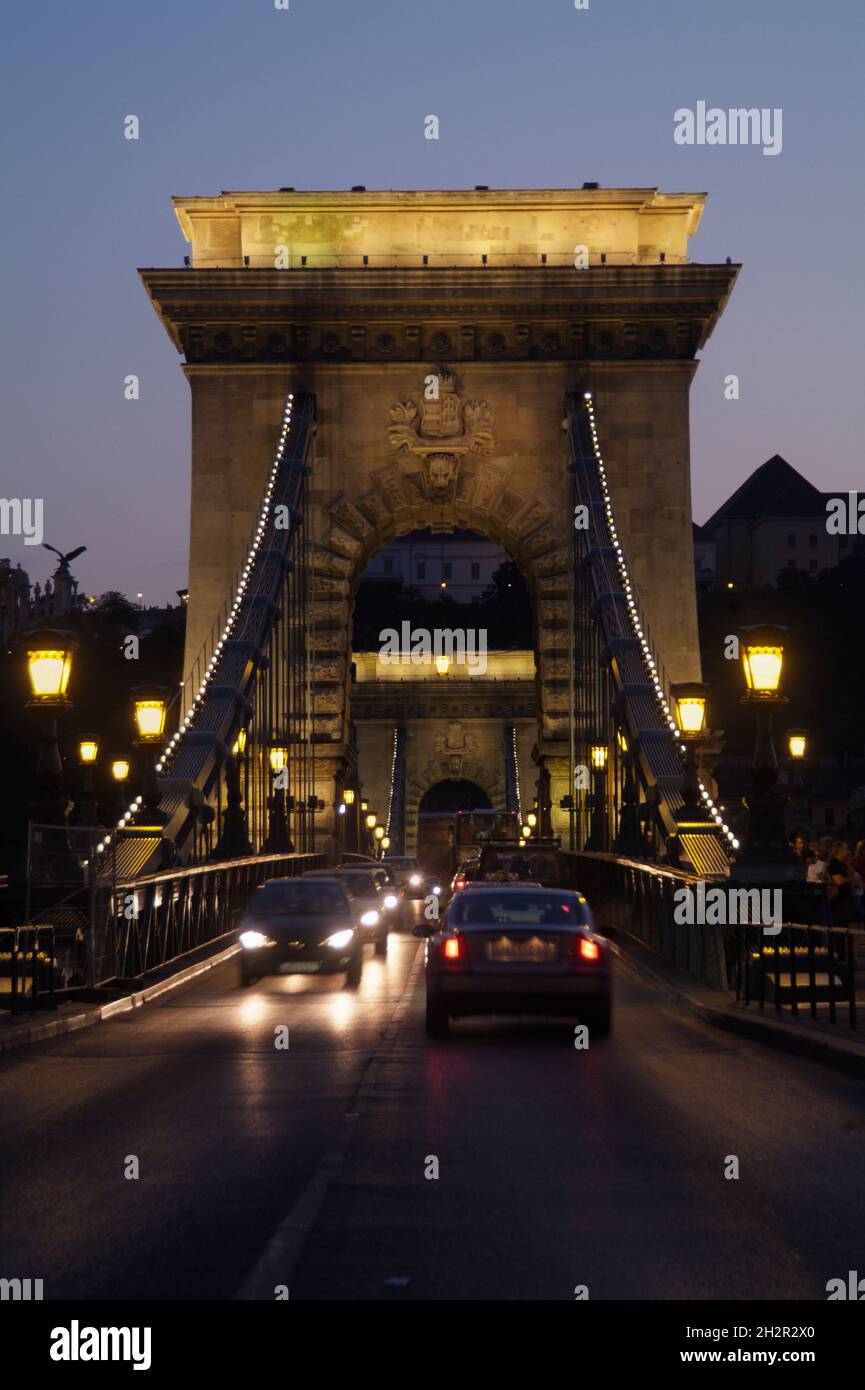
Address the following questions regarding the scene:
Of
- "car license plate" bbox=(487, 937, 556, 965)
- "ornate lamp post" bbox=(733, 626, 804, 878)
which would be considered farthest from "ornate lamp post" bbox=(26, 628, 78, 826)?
"ornate lamp post" bbox=(733, 626, 804, 878)

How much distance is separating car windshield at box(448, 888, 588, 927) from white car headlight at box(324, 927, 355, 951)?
23.5 ft

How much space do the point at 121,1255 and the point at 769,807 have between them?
48.2 feet

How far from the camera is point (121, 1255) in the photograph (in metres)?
8.20

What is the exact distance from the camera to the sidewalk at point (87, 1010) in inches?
704

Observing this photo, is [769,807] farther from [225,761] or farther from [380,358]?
[380,358]

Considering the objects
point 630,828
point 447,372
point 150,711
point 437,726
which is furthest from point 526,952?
point 437,726

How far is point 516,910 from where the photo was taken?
18.9 metres

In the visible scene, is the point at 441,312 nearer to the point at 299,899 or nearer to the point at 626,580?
the point at 626,580

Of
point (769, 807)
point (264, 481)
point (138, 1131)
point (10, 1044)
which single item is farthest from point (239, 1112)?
point (264, 481)

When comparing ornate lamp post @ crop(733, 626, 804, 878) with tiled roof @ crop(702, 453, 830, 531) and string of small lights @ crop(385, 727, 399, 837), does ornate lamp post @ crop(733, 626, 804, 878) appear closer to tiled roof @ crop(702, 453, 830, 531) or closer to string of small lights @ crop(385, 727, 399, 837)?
string of small lights @ crop(385, 727, 399, 837)

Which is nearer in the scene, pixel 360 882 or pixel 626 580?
pixel 360 882

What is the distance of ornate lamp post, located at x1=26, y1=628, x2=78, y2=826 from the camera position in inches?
865

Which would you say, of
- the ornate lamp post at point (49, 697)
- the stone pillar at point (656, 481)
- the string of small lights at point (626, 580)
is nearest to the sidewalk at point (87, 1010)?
the ornate lamp post at point (49, 697)

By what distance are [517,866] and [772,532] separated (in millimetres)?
129230
